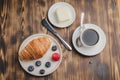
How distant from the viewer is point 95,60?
106 centimetres

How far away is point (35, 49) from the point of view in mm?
1003

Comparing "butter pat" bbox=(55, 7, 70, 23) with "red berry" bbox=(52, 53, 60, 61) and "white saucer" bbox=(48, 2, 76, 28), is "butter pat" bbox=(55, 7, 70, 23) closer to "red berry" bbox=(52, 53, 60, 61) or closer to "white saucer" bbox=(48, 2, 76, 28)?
"white saucer" bbox=(48, 2, 76, 28)

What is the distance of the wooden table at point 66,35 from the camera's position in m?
1.04

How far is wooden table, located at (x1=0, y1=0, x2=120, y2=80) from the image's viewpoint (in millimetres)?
1035

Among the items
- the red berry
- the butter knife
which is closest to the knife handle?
the butter knife

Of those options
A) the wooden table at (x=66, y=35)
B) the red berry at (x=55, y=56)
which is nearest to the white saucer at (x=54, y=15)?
the wooden table at (x=66, y=35)

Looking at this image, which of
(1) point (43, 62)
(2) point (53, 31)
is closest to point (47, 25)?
(2) point (53, 31)

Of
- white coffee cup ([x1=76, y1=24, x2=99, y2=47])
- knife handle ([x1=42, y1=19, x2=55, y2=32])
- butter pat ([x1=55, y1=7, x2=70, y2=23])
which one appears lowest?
white coffee cup ([x1=76, y1=24, x2=99, y2=47])

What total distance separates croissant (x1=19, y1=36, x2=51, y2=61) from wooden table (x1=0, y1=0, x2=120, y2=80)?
1.8 inches

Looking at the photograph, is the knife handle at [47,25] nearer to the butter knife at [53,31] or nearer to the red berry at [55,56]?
the butter knife at [53,31]

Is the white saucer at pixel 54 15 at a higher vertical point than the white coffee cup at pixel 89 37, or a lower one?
higher

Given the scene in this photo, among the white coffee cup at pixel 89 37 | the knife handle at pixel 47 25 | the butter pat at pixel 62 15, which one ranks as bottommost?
the white coffee cup at pixel 89 37

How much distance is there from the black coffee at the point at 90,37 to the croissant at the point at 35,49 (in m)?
0.14

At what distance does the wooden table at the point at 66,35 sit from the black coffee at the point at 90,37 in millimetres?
63
